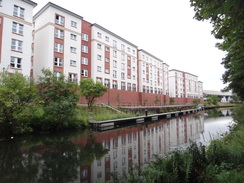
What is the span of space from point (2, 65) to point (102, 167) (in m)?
20.8

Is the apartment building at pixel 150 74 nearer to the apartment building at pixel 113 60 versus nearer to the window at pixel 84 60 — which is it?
the apartment building at pixel 113 60

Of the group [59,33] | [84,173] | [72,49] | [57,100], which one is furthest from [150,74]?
[84,173]

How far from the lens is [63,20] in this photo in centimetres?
2589

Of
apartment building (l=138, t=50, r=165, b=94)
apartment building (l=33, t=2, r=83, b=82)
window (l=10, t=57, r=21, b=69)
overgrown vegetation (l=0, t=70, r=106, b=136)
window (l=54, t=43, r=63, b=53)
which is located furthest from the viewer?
apartment building (l=138, t=50, r=165, b=94)

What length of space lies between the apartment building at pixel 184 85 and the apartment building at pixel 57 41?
159ft

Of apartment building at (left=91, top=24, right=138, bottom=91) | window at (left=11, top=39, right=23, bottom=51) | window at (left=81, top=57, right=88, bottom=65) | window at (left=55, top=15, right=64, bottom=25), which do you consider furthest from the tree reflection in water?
window at (left=55, top=15, right=64, bottom=25)

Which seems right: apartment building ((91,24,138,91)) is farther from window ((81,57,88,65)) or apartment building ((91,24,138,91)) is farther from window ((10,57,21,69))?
window ((10,57,21,69))

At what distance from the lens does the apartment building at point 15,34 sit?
19906mm

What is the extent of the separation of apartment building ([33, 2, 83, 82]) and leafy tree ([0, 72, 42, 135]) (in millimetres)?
13047

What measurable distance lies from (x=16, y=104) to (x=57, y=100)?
305 centimetres

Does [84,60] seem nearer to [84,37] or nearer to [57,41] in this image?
[84,37]

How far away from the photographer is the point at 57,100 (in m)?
13.0

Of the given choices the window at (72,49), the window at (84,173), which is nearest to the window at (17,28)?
the window at (72,49)

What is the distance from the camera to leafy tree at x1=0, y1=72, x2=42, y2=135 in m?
9.90
